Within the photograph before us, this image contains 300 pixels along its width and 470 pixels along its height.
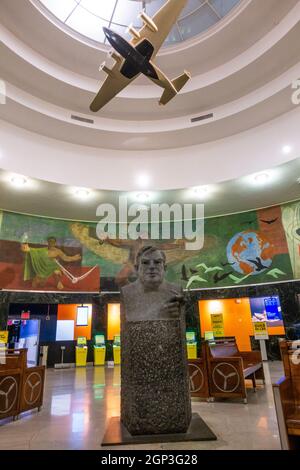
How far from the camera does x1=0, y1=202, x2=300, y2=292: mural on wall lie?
13.1 metres

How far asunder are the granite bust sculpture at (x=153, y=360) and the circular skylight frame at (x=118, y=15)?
11424mm

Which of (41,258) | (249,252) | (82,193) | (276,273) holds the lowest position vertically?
(276,273)

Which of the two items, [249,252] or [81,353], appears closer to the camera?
[81,353]

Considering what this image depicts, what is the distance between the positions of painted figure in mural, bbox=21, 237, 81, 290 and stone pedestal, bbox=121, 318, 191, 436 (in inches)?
426

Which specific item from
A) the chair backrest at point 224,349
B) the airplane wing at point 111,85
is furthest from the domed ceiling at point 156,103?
the chair backrest at point 224,349

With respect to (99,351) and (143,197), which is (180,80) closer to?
(143,197)

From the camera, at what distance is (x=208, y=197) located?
519 inches

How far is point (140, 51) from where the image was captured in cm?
782

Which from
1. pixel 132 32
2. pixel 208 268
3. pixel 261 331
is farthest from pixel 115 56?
pixel 208 268

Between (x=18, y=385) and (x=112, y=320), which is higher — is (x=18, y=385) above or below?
below

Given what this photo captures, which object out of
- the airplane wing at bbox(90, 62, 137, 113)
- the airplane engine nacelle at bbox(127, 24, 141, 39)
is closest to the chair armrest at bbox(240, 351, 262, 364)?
the airplane wing at bbox(90, 62, 137, 113)

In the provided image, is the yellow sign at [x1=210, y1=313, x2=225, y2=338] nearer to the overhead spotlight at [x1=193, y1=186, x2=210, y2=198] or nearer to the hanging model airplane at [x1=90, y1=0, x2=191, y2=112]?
the overhead spotlight at [x1=193, y1=186, x2=210, y2=198]

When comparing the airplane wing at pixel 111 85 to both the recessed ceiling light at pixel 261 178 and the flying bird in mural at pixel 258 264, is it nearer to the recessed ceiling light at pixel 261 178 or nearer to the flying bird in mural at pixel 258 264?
the recessed ceiling light at pixel 261 178

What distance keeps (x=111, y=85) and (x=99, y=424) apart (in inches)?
345
